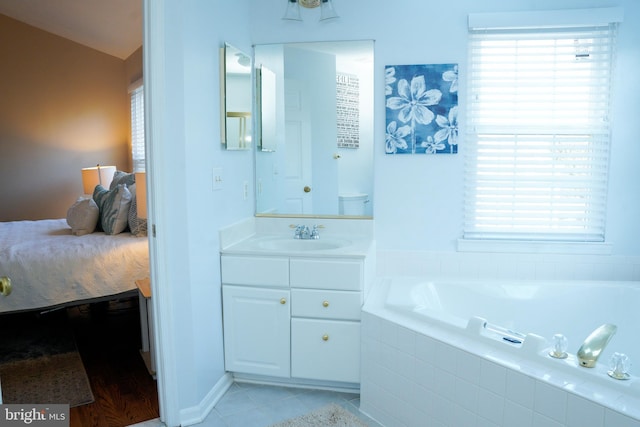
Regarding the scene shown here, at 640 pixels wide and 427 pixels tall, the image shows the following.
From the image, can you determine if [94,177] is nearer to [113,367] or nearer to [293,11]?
[113,367]

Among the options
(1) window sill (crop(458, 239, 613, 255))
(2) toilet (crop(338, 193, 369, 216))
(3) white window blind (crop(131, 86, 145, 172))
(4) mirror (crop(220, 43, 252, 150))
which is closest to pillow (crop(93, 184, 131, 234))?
(4) mirror (crop(220, 43, 252, 150))

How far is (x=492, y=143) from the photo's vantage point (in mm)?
2918

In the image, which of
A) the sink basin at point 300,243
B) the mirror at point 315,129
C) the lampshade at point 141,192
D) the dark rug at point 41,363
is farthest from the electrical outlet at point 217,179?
the dark rug at point 41,363

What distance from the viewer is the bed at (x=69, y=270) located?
2.97m

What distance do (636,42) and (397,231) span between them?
1.69 m

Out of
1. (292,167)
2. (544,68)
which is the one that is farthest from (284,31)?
(544,68)

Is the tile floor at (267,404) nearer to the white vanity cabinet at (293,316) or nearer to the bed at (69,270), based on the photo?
the white vanity cabinet at (293,316)

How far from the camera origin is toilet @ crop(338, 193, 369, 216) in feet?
10.0

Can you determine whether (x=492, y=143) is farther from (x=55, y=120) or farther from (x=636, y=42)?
(x=55, y=120)

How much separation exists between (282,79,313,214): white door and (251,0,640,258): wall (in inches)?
13.3

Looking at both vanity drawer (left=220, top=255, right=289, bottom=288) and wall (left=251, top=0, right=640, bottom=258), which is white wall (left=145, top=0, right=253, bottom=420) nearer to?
vanity drawer (left=220, top=255, right=289, bottom=288)

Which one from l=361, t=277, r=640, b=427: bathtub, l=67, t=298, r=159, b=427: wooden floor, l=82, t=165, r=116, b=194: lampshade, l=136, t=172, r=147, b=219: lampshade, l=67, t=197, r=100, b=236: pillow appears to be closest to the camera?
l=361, t=277, r=640, b=427: bathtub

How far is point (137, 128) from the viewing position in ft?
18.9

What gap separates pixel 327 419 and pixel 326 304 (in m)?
0.55
